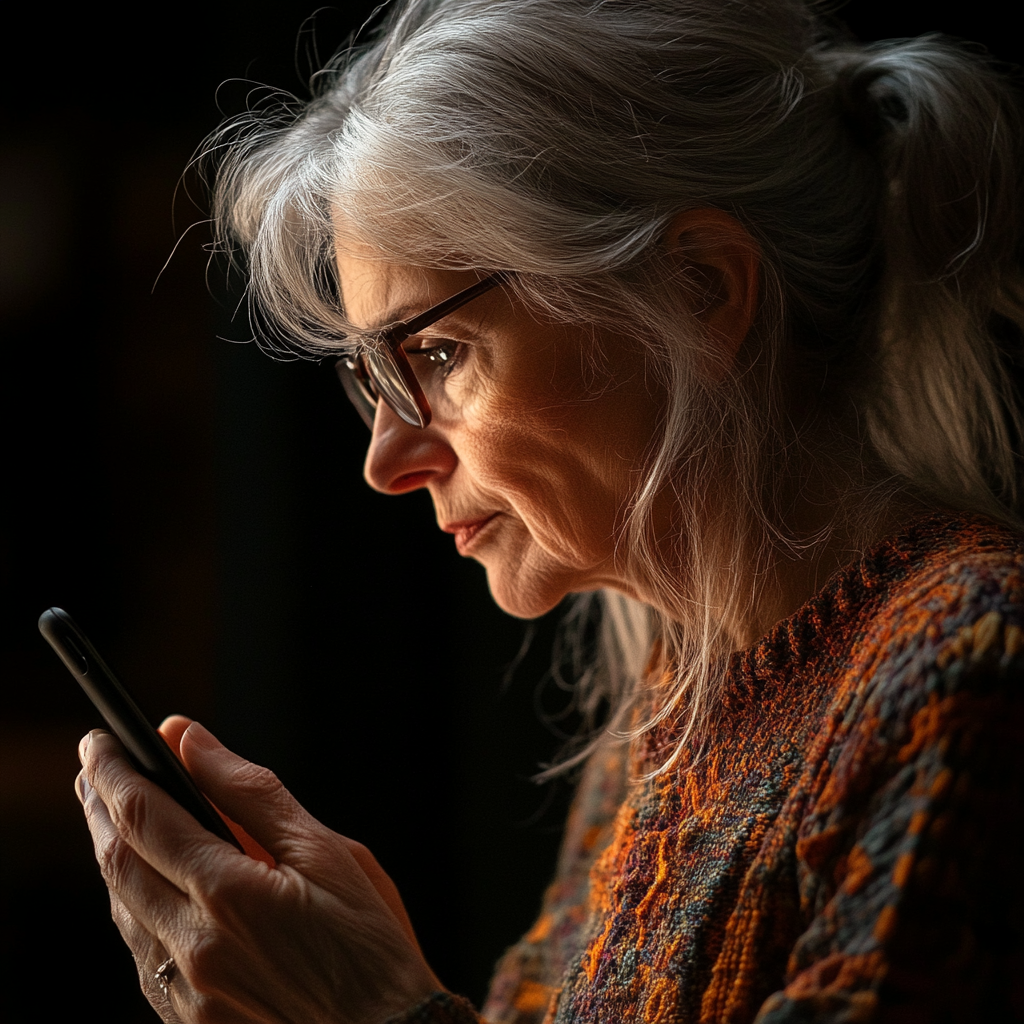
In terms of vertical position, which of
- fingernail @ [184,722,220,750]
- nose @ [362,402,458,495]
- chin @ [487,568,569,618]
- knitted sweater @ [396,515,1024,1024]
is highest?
nose @ [362,402,458,495]

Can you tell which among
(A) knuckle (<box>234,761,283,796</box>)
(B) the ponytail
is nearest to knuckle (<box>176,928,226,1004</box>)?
(A) knuckle (<box>234,761,283,796</box>)

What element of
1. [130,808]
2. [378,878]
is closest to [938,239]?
[378,878]

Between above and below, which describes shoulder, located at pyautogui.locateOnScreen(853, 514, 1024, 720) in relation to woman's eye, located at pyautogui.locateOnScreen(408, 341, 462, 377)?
below

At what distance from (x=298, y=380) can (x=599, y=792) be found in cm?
72

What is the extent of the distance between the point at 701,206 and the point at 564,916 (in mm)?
926

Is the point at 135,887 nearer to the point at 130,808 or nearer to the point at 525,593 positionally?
the point at 130,808

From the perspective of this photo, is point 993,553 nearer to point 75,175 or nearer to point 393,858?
point 75,175

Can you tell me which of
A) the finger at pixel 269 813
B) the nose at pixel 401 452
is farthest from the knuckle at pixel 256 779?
the nose at pixel 401 452

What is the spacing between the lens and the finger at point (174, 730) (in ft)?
3.12

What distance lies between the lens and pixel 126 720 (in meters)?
0.84

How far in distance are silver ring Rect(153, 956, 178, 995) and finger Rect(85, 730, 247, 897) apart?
0.05m

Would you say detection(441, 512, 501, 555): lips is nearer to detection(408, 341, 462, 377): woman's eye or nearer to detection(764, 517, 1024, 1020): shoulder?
detection(408, 341, 462, 377): woman's eye

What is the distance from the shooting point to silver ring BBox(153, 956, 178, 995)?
0.85 meters

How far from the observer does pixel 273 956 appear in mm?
820
